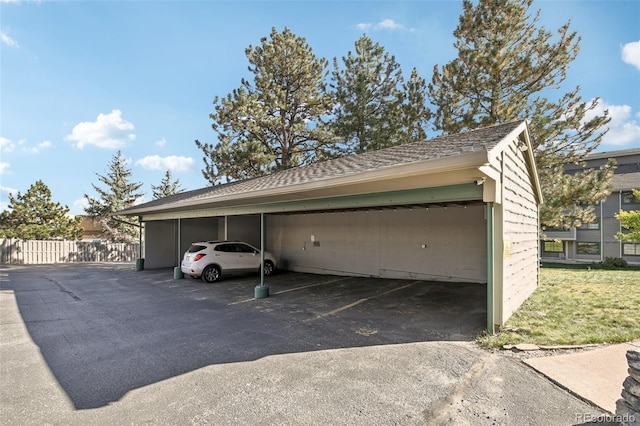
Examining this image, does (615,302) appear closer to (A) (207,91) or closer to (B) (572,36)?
(B) (572,36)

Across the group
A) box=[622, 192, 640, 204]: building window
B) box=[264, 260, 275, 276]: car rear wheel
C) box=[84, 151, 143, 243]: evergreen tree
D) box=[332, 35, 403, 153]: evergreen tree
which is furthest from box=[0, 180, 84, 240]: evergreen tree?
box=[622, 192, 640, 204]: building window

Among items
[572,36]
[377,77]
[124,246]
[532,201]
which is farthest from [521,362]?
[124,246]

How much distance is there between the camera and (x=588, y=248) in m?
25.6

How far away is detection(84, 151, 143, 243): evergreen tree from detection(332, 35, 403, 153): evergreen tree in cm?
1927

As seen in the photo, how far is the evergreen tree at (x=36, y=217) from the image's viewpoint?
60.7 ft

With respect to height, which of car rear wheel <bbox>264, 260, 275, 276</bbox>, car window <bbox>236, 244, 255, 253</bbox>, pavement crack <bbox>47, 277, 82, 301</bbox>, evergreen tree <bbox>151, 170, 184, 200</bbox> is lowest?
pavement crack <bbox>47, 277, 82, 301</bbox>

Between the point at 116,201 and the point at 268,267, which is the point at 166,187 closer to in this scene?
the point at 116,201

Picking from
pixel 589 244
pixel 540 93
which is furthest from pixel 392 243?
pixel 589 244

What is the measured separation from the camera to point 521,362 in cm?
388

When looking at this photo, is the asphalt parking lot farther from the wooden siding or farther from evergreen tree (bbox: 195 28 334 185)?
Answer: evergreen tree (bbox: 195 28 334 185)

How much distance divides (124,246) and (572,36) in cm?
2693

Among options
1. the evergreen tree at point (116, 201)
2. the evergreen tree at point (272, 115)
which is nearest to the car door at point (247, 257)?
the evergreen tree at point (272, 115)

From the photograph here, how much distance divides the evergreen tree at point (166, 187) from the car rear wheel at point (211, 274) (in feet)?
83.7

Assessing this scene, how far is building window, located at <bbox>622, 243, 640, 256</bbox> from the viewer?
2309cm
